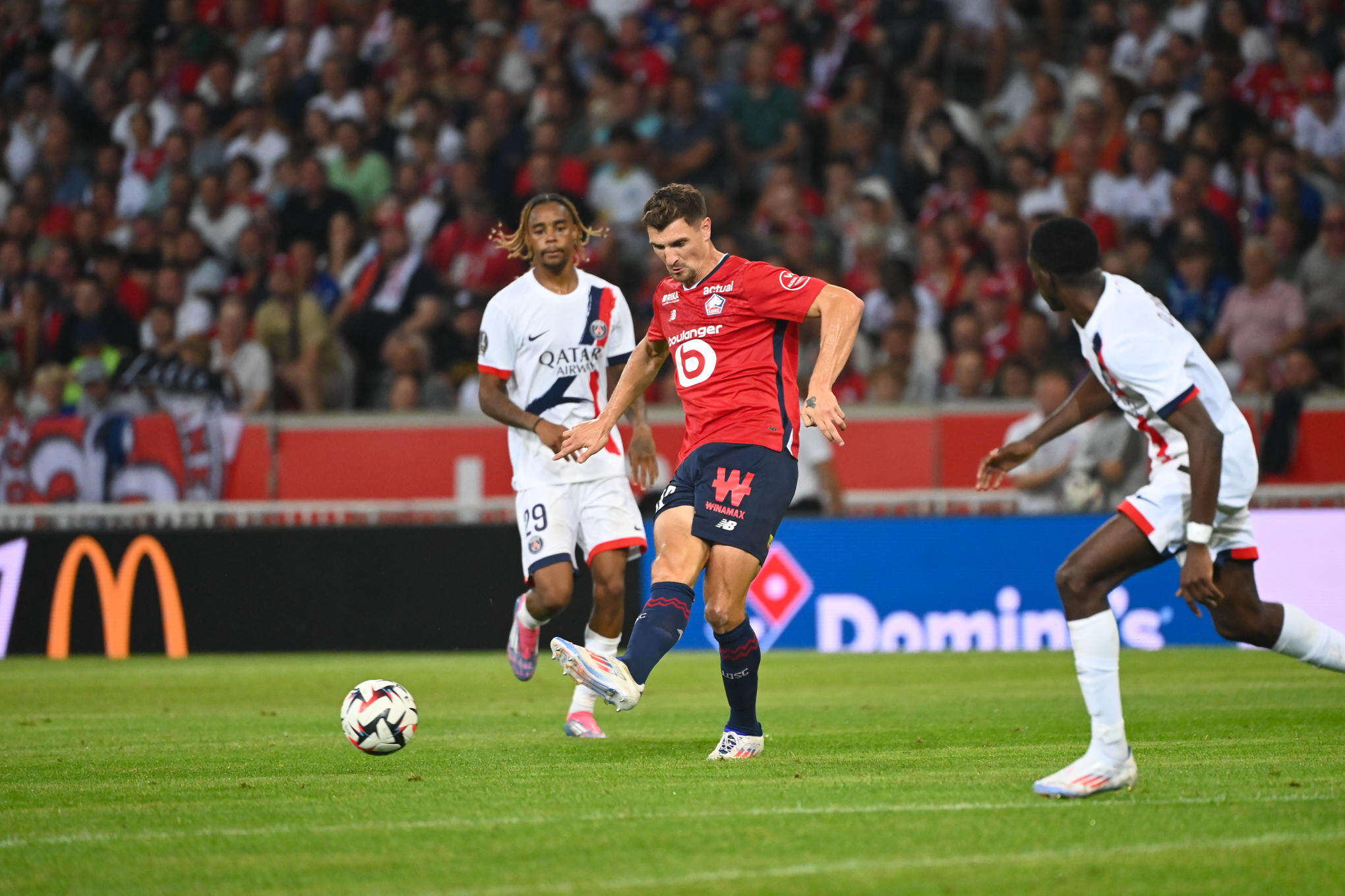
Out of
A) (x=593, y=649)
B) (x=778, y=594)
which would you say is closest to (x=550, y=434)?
(x=593, y=649)

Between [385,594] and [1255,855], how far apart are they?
11053mm

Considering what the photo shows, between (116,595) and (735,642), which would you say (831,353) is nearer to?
(735,642)

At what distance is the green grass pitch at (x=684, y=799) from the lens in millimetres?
4586

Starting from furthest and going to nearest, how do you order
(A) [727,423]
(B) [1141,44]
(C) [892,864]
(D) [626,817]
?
(B) [1141,44] → (A) [727,423] → (D) [626,817] → (C) [892,864]

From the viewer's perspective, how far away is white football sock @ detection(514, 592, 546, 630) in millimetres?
9000

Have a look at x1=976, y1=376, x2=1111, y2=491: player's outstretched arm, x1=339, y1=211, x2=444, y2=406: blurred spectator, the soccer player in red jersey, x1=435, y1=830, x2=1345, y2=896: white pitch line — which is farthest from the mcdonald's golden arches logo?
x1=435, y1=830, x2=1345, y2=896: white pitch line

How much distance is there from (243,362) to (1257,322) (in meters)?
9.90

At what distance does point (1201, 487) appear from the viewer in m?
5.82

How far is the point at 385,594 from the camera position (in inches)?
589

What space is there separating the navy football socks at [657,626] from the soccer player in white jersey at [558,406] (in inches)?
69.9

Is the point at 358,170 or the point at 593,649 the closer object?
the point at 593,649

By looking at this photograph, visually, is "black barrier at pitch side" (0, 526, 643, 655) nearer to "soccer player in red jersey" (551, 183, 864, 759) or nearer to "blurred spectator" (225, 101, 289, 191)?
"blurred spectator" (225, 101, 289, 191)

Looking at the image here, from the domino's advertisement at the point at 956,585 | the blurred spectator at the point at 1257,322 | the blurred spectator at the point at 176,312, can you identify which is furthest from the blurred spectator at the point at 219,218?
the blurred spectator at the point at 1257,322

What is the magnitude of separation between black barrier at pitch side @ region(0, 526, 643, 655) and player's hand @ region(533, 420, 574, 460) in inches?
246
